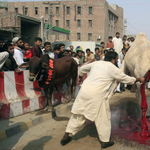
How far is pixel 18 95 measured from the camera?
5172 millimetres

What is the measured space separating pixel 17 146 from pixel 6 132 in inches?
21.1

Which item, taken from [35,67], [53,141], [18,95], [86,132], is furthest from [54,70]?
[53,141]

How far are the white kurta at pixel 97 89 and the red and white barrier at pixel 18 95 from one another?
201 centimetres

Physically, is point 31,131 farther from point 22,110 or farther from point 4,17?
point 4,17

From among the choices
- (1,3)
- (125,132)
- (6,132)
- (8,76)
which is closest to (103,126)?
(125,132)

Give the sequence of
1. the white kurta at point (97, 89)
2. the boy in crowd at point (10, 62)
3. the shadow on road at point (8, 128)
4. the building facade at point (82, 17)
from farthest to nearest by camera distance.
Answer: the building facade at point (82, 17) < the boy in crowd at point (10, 62) < the shadow on road at point (8, 128) < the white kurta at point (97, 89)

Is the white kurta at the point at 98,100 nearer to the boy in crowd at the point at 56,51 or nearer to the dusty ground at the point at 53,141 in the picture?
the dusty ground at the point at 53,141

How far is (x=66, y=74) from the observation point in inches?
239

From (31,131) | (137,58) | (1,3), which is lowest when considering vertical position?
(31,131)

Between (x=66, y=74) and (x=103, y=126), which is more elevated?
(x=66, y=74)

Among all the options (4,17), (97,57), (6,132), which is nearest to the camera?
(6,132)

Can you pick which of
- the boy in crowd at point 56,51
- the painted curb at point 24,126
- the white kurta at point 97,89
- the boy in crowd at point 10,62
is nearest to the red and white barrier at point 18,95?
the boy in crowd at point 10,62

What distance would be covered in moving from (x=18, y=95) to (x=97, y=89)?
8.68 feet

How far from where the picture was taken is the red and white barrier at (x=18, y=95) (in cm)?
470
